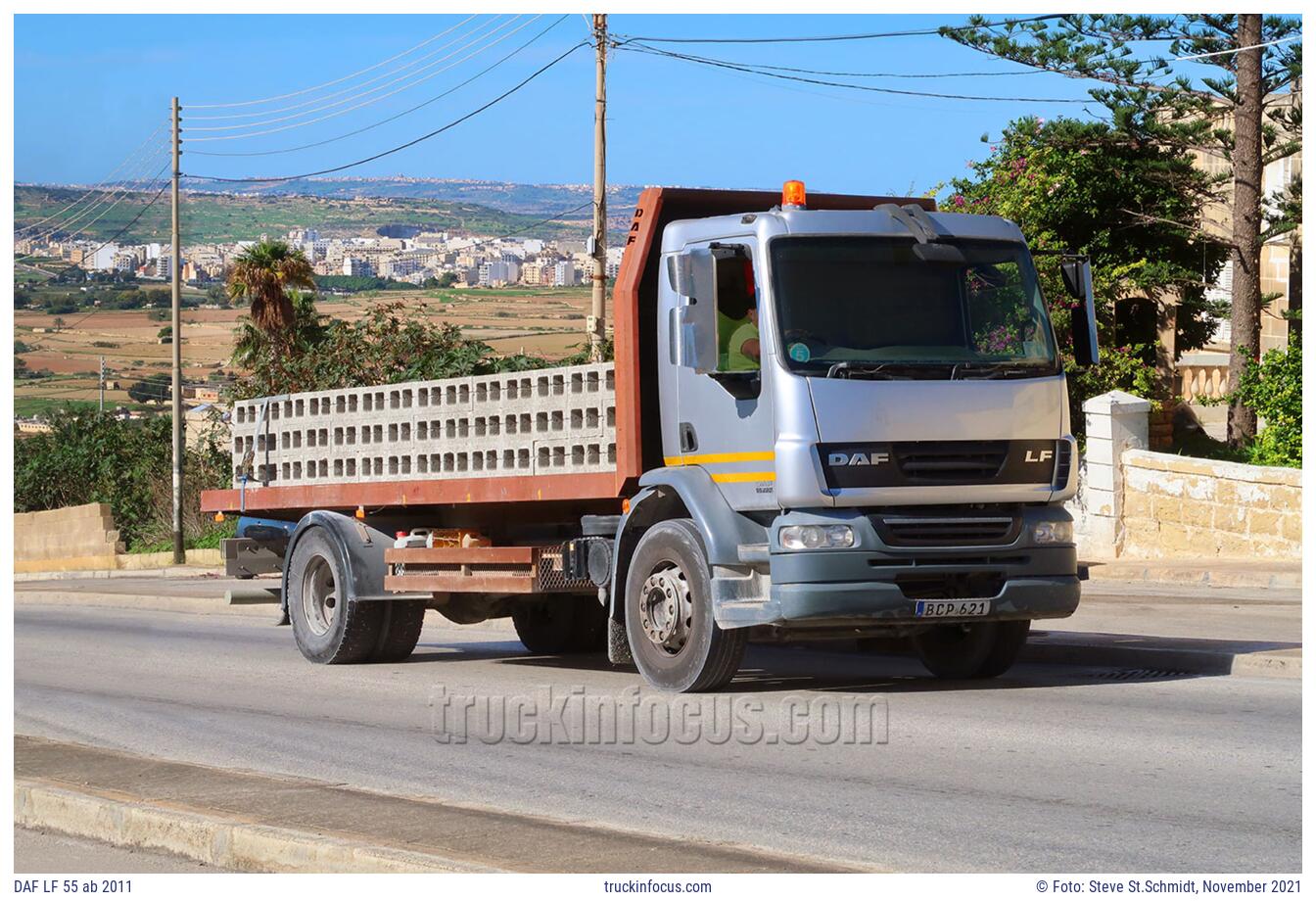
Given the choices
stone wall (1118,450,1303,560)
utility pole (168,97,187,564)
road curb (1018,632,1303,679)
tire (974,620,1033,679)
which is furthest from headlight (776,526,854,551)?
utility pole (168,97,187,564)

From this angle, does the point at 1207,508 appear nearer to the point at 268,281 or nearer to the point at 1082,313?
the point at 1082,313

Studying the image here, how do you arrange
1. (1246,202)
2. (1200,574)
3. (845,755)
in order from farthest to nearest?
(1246,202), (1200,574), (845,755)

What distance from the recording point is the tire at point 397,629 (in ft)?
47.6

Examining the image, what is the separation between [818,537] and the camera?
34.8ft

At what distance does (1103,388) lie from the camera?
29.7 meters

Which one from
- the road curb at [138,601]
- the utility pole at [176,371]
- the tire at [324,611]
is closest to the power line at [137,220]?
the utility pole at [176,371]

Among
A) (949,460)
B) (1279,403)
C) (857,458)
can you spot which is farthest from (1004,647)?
(1279,403)

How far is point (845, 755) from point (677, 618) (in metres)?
2.30

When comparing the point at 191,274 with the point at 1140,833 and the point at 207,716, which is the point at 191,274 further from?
the point at 1140,833

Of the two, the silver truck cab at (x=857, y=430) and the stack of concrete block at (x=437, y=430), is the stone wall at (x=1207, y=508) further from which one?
the stack of concrete block at (x=437, y=430)

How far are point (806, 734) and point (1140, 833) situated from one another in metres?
3.09

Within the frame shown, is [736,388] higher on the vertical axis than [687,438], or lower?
higher
